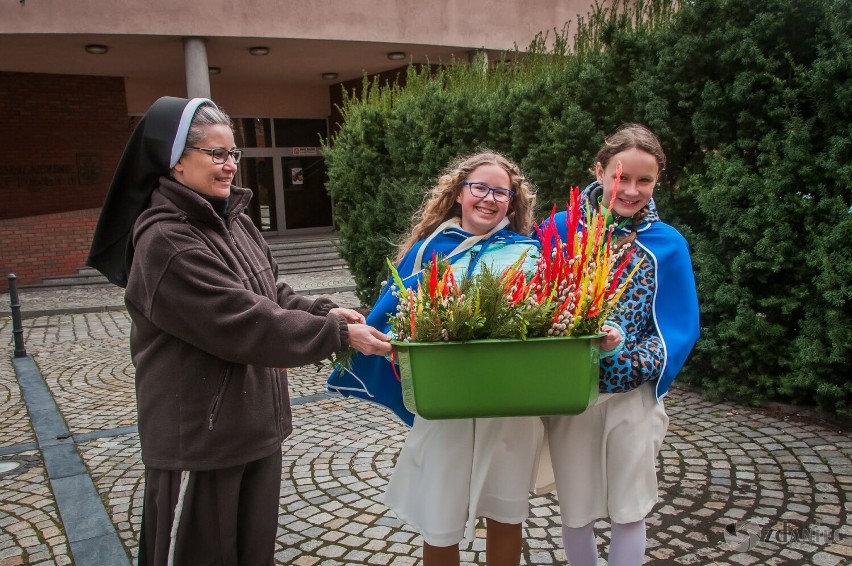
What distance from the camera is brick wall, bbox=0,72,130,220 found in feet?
48.5

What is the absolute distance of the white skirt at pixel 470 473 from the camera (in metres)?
2.33

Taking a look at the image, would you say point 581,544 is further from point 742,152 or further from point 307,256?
point 307,256

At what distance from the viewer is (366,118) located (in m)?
8.98

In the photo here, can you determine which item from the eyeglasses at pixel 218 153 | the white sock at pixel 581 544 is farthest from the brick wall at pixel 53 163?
the white sock at pixel 581 544

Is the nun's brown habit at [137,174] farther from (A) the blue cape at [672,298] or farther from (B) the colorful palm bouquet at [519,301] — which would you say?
(A) the blue cape at [672,298]

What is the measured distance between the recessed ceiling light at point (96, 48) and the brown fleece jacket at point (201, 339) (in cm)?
1291

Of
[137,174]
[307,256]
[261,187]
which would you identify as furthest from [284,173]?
[137,174]

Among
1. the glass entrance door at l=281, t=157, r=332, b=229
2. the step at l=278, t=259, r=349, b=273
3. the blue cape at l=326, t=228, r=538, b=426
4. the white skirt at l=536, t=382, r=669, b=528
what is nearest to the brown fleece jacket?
the blue cape at l=326, t=228, r=538, b=426

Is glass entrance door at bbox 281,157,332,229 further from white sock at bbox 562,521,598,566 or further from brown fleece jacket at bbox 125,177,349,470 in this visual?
brown fleece jacket at bbox 125,177,349,470

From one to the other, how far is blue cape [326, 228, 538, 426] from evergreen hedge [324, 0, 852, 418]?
9.75ft

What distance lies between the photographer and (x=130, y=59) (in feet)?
47.3

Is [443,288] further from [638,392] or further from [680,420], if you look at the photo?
[680,420]

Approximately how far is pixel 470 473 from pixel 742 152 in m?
3.88

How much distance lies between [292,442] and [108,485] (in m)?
1.23
